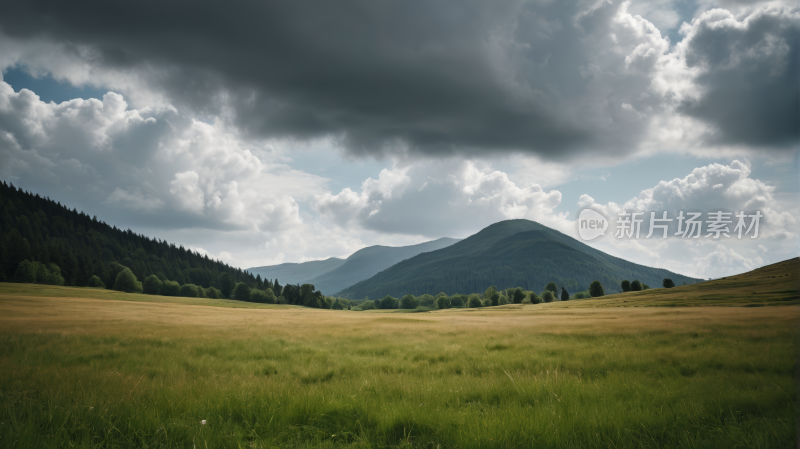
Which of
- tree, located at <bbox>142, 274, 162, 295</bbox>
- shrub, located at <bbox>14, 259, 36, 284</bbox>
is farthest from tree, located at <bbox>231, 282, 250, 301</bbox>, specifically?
shrub, located at <bbox>14, 259, 36, 284</bbox>

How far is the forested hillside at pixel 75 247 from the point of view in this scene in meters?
109

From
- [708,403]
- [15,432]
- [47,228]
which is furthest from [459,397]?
[47,228]

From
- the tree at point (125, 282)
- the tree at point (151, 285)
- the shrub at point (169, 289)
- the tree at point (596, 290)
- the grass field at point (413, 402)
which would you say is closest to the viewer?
the grass field at point (413, 402)

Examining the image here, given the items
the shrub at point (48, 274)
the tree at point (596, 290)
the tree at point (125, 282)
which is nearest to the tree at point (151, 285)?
the tree at point (125, 282)

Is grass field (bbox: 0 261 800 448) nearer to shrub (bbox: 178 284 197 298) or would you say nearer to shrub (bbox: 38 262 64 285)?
shrub (bbox: 38 262 64 285)

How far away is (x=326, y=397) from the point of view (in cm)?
650

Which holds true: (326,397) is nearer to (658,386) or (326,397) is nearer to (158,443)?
(158,443)

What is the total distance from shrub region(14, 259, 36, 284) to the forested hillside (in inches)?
105

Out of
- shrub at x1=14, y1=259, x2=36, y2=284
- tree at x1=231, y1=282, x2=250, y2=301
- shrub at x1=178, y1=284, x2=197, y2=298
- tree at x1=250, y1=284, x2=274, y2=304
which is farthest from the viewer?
tree at x1=231, y1=282, x2=250, y2=301

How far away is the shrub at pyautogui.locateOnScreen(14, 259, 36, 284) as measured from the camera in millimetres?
94875

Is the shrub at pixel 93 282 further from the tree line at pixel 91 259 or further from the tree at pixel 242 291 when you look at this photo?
the tree at pixel 242 291

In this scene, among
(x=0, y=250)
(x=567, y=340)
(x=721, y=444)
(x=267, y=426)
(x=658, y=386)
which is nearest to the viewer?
(x=721, y=444)

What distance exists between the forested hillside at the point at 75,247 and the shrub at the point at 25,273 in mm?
2664

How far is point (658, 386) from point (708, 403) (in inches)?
62.8
